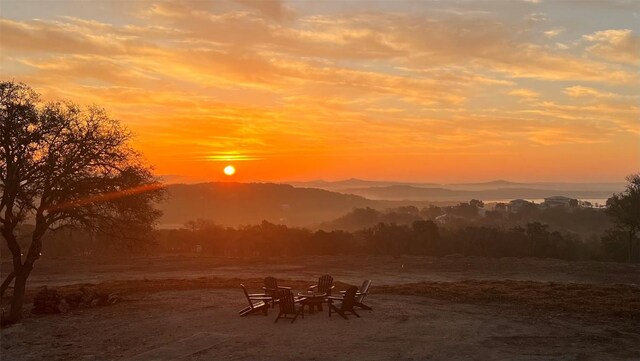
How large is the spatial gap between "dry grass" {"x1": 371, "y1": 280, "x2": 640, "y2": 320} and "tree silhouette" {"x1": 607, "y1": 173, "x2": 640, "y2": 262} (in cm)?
1969

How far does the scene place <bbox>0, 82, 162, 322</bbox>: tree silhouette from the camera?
1455 cm

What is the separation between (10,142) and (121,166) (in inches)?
124

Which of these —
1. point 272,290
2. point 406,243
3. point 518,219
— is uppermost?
point 518,219

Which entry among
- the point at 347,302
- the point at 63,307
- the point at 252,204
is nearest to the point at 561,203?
the point at 252,204

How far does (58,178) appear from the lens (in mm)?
15031

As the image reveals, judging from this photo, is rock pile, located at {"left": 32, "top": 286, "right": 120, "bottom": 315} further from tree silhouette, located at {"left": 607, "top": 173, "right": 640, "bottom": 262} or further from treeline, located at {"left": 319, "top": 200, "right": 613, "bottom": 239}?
treeline, located at {"left": 319, "top": 200, "right": 613, "bottom": 239}

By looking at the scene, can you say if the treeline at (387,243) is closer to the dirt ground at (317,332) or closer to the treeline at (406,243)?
the treeline at (406,243)

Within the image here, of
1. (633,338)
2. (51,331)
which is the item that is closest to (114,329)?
(51,331)

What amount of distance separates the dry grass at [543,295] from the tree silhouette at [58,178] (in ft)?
32.3

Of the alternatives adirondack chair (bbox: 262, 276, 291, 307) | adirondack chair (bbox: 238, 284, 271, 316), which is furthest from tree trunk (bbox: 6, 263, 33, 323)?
adirondack chair (bbox: 262, 276, 291, 307)

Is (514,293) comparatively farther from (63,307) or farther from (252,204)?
(252,204)

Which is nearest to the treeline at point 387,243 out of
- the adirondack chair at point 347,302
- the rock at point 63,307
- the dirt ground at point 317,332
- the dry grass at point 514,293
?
the dry grass at point 514,293

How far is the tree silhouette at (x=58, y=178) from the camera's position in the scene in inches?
573

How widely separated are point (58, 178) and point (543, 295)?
1661 centimetres
